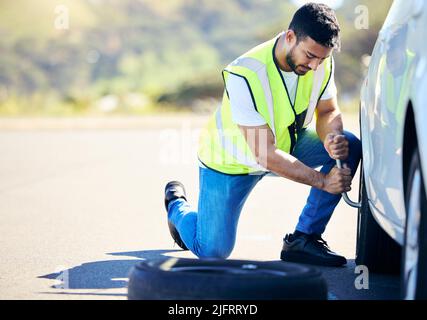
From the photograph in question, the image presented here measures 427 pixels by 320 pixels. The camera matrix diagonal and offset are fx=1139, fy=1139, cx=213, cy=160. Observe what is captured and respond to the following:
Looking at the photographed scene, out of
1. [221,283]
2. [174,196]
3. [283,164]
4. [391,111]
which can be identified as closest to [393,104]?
[391,111]

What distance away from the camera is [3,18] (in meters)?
123

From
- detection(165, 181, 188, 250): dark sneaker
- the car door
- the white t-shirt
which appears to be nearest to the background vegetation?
detection(165, 181, 188, 250): dark sneaker

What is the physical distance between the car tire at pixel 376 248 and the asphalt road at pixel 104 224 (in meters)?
0.08

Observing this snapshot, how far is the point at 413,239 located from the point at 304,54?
6.77 feet

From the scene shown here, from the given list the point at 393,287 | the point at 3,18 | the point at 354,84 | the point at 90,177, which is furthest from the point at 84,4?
the point at 393,287

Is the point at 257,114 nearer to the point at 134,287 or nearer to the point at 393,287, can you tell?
the point at 393,287

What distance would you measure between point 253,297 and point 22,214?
559 centimetres

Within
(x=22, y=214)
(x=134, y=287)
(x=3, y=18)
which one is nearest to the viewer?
(x=134, y=287)

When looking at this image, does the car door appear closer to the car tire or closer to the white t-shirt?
the car tire

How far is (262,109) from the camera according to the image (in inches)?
Answer: 253

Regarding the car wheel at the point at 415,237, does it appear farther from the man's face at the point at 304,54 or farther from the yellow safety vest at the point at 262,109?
the yellow safety vest at the point at 262,109

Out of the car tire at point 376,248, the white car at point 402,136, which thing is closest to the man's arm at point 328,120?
the car tire at point 376,248

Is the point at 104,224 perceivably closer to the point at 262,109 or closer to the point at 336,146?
the point at 262,109

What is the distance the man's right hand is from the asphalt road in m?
0.50
